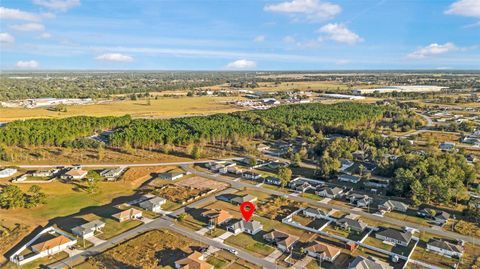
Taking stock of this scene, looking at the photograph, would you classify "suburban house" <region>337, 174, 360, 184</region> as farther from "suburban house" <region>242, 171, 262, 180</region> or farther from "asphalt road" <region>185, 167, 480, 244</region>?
"suburban house" <region>242, 171, 262, 180</region>

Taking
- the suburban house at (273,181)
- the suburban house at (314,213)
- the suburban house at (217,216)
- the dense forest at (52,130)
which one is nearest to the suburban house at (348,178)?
the suburban house at (273,181)

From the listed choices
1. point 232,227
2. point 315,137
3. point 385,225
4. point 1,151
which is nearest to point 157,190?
point 232,227

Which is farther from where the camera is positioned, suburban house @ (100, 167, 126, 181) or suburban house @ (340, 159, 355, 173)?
suburban house @ (340, 159, 355, 173)

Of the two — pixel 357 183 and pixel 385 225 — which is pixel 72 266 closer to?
pixel 385 225

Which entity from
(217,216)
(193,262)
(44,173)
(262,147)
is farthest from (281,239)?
(44,173)

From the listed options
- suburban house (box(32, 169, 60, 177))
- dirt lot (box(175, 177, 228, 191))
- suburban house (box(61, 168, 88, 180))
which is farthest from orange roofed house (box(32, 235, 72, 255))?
suburban house (box(32, 169, 60, 177))

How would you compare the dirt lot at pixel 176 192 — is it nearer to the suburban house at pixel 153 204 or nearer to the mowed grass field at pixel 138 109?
the suburban house at pixel 153 204
